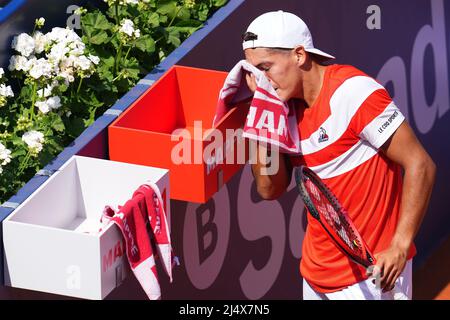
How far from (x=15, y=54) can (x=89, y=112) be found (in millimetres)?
464

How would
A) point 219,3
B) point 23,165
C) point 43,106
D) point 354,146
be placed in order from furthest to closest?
point 219,3 < point 43,106 < point 23,165 < point 354,146

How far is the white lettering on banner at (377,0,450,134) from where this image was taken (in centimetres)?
1018

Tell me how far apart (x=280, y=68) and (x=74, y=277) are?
125 centimetres

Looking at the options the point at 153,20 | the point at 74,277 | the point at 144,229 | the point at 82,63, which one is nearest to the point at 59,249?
the point at 74,277

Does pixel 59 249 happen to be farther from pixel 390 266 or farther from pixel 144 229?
pixel 390 266

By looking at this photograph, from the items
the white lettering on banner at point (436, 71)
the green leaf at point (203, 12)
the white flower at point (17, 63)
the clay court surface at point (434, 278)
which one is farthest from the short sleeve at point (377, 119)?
the clay court surface at point (434, 278)

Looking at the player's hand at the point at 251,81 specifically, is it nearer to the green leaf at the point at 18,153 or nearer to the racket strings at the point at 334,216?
the racket strings at the point at 334,216

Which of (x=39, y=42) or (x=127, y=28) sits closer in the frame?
(x=39, y=42)

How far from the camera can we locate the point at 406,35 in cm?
1030

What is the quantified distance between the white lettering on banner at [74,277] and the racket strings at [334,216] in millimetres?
1037

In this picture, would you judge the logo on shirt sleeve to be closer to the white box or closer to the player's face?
the player's face

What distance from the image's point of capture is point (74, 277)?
20.3 ft
